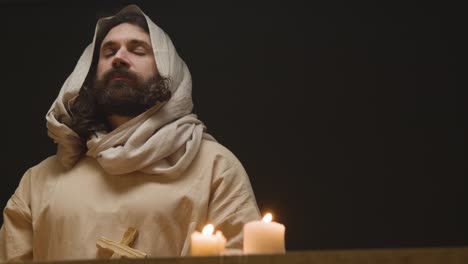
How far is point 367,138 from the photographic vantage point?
3.76 metres

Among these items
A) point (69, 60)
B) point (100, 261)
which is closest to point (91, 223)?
point (100, 261)

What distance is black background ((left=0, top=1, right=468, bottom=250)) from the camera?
3.66 m

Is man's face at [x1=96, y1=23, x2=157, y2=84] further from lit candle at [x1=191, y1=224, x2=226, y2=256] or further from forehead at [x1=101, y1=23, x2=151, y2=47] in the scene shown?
lit candle at [x1=191, y1=224, x2=226, y2=256]

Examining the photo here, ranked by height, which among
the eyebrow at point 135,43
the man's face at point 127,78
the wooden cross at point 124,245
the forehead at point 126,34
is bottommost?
the wooden cross at point 124,245

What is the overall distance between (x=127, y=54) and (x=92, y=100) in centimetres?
20

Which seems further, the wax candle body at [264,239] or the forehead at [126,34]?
the forehead at [126,34]

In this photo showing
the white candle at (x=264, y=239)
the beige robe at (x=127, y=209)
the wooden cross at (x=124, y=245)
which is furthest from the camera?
the beige robe at (x=127, y=209)

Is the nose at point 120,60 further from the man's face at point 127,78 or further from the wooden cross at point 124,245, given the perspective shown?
the wooden cross at point 124,245

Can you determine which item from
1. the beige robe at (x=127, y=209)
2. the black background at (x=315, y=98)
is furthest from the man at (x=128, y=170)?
the black background at (x=315, y=98)

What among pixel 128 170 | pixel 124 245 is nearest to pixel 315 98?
pixel 128 170

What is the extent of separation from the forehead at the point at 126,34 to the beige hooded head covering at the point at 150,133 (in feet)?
0.10

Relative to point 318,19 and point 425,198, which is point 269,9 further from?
point 425,198

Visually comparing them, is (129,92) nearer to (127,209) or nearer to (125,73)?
(125,73)

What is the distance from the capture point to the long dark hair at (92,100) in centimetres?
309
